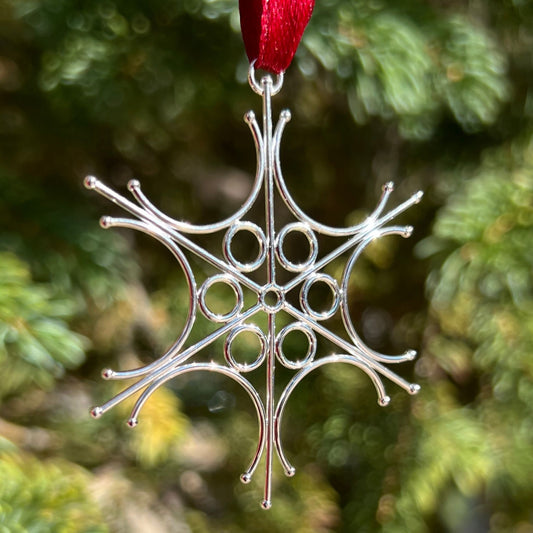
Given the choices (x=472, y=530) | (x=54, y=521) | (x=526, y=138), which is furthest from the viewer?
(x=472, y=530)

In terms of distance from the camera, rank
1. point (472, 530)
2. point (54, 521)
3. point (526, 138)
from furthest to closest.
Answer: point (472, 530) < point (526, 138) < point (54, 521)

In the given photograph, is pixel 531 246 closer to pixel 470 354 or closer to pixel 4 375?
pixel 470 354

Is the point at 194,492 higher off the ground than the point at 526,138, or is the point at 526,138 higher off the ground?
the point at 526,138

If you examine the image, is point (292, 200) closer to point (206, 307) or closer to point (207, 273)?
point (206, 307)

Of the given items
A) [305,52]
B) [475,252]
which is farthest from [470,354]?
[305,52]

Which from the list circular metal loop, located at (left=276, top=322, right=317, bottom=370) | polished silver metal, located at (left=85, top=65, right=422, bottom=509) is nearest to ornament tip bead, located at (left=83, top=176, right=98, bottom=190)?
polished silver metal, located at (left=85, top=65, right=422, bottom=509)

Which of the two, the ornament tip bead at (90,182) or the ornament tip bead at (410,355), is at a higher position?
the ornament tip bead at (90,182)

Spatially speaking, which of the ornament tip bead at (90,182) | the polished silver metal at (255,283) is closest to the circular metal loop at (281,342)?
the polished silver metal at (255,283)

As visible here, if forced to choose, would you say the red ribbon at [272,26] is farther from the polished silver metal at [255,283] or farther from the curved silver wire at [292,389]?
the curved silver wire at [292,389]
